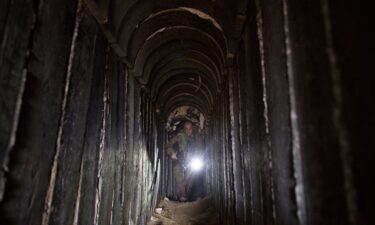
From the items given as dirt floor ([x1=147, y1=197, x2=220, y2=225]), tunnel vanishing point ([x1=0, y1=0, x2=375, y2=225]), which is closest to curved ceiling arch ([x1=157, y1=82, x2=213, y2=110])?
dirt floor ([x1=147, y1=197, x2=220, y2=225])

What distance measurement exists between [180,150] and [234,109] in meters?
9.72

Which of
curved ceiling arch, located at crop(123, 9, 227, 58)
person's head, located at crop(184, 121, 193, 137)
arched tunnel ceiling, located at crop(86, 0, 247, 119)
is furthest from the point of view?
person's head, located at crop(184, 121, 193, 137)

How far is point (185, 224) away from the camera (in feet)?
21.6

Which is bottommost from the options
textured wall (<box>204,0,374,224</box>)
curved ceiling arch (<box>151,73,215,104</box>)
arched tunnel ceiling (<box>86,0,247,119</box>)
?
textured wall (<box>204,0,374,224</box>)

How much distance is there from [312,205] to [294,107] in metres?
0.47

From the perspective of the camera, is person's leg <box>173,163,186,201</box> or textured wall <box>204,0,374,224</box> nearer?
textured wall <box>204,0,374,224</box>

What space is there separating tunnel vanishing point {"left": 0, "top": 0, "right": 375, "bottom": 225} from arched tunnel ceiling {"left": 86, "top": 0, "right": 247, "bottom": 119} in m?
0.04

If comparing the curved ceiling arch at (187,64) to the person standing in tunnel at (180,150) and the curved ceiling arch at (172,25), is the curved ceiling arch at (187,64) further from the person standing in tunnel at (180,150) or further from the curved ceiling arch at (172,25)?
the person standing in tunnel at (180,150)

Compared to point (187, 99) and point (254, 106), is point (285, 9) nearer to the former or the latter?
point (254, 106)

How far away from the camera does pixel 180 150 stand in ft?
43.1

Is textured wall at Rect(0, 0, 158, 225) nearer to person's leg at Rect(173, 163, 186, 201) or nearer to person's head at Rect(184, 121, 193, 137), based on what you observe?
person's leg at Rect(173, 163, 186, 201)

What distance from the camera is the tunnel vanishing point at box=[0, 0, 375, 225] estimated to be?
3.01 feet

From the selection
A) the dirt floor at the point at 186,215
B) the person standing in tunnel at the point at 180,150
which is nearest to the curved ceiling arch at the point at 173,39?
the dirt floor at the point at 186,215

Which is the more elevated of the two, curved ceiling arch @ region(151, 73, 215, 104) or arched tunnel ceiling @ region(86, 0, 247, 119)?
curved ceiling arch @ region(151, 73, 215, 104)
